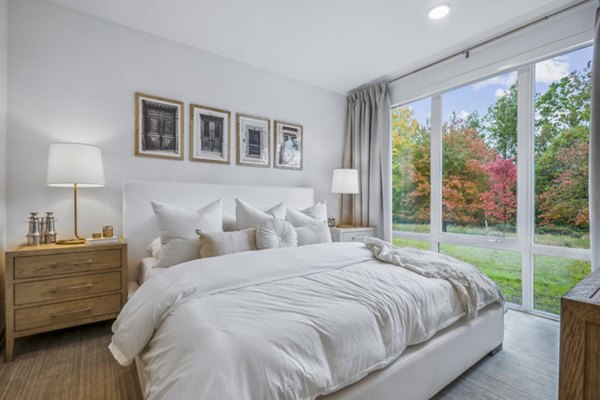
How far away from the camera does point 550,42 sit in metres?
2.45

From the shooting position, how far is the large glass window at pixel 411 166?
3.52 m

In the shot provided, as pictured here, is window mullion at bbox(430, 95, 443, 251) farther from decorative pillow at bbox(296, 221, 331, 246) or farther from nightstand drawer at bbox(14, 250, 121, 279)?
nightstand drawer at bbox(14, 250, 121, 279)

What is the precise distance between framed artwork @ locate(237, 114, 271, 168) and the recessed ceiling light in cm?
197

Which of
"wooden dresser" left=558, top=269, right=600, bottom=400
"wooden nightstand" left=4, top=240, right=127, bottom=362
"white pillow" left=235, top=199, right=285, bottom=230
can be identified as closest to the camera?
"wooden dresser" left=558, top=269, right=600, bottom=400

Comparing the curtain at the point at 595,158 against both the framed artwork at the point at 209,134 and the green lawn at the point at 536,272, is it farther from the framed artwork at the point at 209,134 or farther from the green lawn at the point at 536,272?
the framed artwork at the point at 209,134

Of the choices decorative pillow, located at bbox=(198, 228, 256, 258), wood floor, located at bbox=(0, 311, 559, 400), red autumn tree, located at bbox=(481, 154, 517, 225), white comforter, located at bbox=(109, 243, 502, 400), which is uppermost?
red autumn tree, located at bbox=(481, 154, 517, 225)

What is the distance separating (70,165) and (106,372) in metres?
1.47

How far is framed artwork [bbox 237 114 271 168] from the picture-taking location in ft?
10.7

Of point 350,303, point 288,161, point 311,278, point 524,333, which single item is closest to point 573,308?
point 350,303

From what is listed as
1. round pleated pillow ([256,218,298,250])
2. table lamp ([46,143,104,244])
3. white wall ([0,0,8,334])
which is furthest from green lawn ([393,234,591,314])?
white wall ([0,0,8,334])

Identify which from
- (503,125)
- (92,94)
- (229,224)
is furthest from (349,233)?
(92,94)

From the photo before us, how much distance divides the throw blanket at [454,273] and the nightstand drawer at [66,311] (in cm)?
204

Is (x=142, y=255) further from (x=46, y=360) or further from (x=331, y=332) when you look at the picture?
(x=331, y=332)

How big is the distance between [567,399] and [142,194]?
287 centimetres
